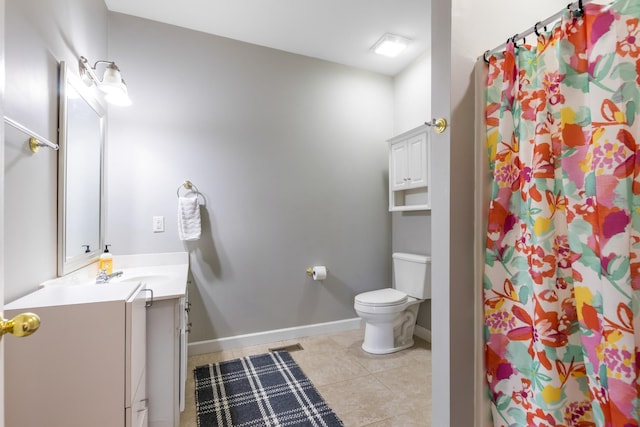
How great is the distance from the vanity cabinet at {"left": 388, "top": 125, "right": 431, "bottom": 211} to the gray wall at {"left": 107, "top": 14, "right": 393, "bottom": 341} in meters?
0.27

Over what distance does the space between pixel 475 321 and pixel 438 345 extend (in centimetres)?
18

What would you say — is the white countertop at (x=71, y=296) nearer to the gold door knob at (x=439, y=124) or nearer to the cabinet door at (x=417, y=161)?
the gold door knob at (x=439, y=124)

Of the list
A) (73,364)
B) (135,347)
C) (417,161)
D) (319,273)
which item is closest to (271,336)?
(319,273)

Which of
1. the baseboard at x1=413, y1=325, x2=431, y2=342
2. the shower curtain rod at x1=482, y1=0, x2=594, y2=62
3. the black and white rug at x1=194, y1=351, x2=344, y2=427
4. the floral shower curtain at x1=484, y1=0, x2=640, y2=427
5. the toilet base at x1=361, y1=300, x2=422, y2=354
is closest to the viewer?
the floral shower curtain at x1=484, y1=0, x2=640, y2=427

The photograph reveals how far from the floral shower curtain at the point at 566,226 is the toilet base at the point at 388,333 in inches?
51.6

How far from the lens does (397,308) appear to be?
245 centimetres

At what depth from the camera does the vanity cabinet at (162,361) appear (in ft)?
4.76

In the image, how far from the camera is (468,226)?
122cm

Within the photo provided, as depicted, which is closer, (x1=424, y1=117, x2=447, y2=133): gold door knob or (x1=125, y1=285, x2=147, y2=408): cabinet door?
(x1=125, y1=285, x2=147, y2=408): cabinet door

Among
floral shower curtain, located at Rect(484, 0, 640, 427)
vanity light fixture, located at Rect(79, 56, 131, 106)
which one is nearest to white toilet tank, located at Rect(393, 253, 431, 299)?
floral shower curtain, located at Rect(484, 0, 640, 427)

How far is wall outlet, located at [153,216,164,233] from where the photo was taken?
2.35 metres

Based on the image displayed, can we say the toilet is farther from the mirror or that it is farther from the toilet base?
the mirror

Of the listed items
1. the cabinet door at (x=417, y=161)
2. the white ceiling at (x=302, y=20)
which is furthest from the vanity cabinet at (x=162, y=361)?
the white ceiling at (x=302, y=20)

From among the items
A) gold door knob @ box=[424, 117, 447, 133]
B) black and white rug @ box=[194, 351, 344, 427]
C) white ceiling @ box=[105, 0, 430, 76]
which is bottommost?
black and white rug @ box=[194, 351, 344, 427]
